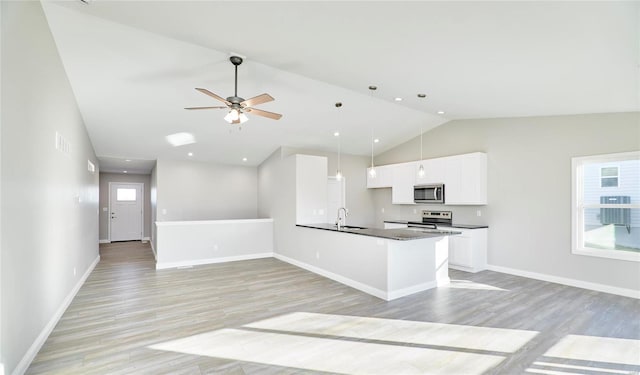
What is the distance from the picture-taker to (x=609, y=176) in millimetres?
4535

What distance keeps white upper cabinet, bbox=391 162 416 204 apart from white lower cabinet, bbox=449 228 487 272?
1.55 meters

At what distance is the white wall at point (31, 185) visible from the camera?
2127mm

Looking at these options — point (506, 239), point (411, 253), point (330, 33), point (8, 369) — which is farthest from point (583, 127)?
point (8, 369)

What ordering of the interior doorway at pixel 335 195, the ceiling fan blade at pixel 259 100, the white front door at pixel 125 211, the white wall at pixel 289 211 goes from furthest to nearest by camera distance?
the white front door at pixel 125 211 → the interior doorway at pixel 335 195 → the white wall at pixel 289 211 → the ceiling fan blade at pixel 259 100

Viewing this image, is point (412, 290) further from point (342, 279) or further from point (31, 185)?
point (31, 185)

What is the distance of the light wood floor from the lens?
253 cm

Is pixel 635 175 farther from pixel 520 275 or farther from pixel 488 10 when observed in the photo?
pixel 488 10

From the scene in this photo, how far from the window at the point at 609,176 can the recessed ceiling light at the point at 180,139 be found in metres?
7.14

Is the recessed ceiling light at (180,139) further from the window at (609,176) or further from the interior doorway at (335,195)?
the window at (609,176)

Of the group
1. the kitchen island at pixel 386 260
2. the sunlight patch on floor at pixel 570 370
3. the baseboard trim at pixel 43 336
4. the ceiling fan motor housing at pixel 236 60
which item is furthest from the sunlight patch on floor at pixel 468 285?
the baseboard trim at pixel 43 336

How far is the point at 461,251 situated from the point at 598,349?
293 cm

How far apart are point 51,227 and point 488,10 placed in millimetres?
4571

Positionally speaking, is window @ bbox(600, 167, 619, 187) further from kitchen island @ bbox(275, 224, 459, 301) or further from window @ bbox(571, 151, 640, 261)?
kitchen island @ bbox(275, 224, 459, 301)

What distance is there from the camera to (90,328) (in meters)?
3.24
